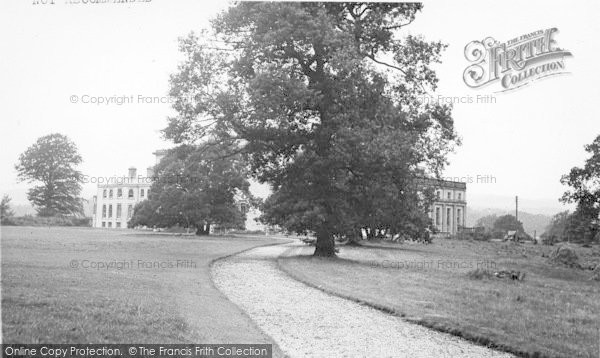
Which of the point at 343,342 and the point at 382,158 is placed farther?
the point at 382,158

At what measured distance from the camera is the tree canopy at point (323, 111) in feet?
74.1

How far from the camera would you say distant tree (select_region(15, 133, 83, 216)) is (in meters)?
54.0

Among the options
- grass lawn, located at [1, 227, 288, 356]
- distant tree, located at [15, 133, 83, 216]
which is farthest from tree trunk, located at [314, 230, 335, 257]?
distant tree, located at [15, 133, 83, 216]

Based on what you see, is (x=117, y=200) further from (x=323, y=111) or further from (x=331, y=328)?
(x=331, y=328)

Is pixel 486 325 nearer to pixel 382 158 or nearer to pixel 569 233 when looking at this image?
pixel 382 158

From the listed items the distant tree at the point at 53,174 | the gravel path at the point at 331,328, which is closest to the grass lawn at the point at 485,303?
the gravel path at the point at 331,328

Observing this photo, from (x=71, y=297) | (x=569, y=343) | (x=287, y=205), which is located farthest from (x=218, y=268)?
(x=569, y=343)

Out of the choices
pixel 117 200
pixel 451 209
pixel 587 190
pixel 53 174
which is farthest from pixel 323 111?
pixel 451 209

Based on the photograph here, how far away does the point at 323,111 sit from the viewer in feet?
81.5

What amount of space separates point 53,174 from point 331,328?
185 ft

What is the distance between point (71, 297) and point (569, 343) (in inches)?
357

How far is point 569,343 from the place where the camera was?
31.3 feet

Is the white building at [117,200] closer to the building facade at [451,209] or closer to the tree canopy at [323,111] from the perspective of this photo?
the building facade at [451,209]

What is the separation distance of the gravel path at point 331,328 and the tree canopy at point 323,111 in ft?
29.3
